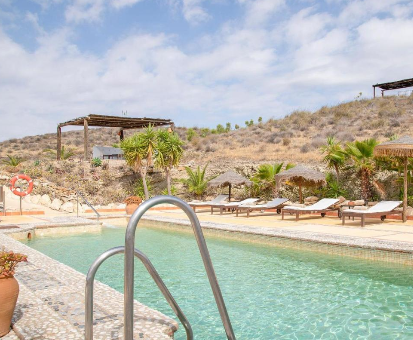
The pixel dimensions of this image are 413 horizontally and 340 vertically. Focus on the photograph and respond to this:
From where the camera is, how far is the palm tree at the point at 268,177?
18.2 m

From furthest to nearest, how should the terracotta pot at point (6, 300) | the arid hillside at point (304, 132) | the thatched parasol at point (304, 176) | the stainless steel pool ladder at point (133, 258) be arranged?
the arid hillside at point (304, 132) < the thatched parasol at point (304, 176) < the terracotta pot at point (6, 300) < the stainless steel pool ladder at point (133, 258)

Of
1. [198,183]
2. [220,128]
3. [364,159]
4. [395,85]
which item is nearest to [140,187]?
[198,183]

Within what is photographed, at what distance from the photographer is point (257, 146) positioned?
30484mm

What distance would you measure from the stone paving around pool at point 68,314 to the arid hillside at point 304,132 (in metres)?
17.5

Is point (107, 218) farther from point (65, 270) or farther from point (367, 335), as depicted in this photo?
point (367, 335)

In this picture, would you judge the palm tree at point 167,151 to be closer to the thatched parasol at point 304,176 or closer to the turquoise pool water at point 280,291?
the thatched parasol at point 304,176

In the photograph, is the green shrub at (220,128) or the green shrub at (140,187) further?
the green shrub at (220,128)

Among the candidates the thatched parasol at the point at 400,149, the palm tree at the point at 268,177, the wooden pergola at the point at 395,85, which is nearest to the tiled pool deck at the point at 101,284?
the thatched parasol at the point at 400,149

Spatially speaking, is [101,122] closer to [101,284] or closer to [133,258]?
[101,284]

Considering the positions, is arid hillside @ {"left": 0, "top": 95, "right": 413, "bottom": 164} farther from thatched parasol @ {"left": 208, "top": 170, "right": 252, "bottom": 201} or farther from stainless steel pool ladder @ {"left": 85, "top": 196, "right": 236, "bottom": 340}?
stainless steel pool ladder @ {"left": 85, "top": 196, "right": 236, "bottom": 340}

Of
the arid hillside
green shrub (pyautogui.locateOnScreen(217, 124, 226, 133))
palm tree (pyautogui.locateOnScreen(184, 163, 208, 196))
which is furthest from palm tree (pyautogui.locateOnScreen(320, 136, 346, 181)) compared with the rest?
green shrub (pyautogui.locateOnScreen(217, 124, 226, 133))

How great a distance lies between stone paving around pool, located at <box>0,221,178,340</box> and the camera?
3.81 metres

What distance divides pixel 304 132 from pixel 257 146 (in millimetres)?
4721

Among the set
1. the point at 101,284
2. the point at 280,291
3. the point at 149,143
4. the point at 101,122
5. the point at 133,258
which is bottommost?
the point at 280,291
